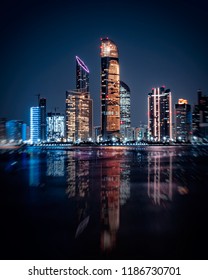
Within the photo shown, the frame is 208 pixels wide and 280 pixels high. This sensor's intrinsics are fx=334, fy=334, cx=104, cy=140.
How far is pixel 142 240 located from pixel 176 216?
2141mm

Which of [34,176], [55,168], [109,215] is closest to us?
[109,215]

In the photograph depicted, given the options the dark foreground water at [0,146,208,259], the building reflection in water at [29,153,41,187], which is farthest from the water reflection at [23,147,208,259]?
the building reflection in water at [29,153,41,187]

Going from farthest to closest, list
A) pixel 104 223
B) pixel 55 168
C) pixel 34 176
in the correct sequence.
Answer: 1. pixel 55 168
2. pixel 34 176
3. pixel 104 223

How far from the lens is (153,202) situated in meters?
9.77

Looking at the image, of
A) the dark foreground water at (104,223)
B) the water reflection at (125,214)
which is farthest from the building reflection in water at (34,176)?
the dark foreground water at (104,223)

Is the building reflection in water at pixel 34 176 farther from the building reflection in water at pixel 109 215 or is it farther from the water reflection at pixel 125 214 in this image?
the building reflection in water at pixel 109 215

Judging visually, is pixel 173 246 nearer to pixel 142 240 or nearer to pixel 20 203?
pixel 142 240

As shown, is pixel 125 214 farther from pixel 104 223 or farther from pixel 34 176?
pixel 34 176

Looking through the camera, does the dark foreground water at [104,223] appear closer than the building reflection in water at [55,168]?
Yes

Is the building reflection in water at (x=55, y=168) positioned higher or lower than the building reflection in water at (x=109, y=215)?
Result: lower

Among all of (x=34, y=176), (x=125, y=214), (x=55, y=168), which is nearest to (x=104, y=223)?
(x=125, y=214)

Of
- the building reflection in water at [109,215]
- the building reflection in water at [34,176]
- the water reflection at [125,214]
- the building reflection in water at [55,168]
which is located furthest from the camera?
the building reflection in water at [55,168]
